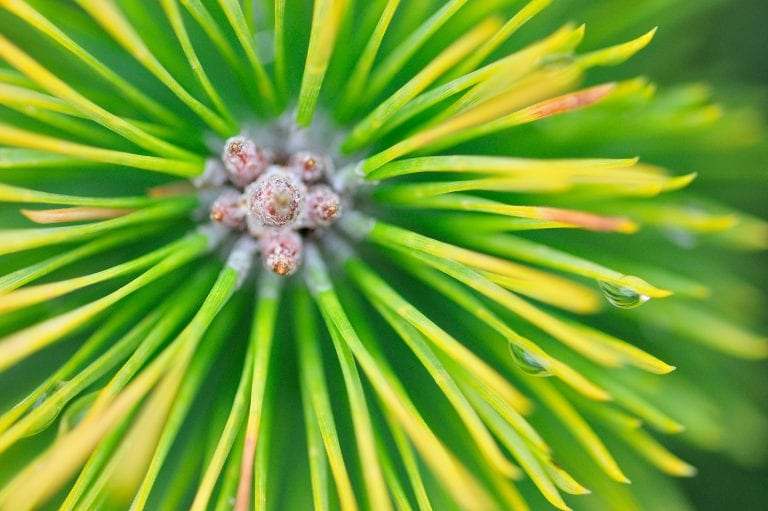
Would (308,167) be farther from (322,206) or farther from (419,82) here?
(419,82)

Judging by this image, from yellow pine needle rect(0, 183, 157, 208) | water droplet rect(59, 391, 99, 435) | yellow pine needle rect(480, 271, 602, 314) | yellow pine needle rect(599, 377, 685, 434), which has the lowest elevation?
yellow pine needle rect(599, 377, 685, 434)

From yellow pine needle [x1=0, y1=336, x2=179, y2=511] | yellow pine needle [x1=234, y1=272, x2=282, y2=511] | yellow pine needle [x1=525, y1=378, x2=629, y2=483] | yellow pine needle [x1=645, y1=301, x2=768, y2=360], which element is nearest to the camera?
yellow pine needle [x1=0, y1=336, x2=179, y2=511]

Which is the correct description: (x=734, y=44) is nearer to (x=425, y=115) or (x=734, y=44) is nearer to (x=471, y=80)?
(x=425, y=115)

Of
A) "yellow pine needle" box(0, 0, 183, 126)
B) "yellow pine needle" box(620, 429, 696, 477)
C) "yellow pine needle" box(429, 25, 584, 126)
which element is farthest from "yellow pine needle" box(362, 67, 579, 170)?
"yellow pine needle" box(620, 429, 696, 477)

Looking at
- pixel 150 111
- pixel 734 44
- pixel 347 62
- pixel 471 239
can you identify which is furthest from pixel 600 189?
pixel 734 44

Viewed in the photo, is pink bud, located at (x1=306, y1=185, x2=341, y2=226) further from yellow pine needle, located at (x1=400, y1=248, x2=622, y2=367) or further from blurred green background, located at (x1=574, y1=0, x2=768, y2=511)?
blurred green background, located at (x1=574, y1=0, x2=768, y2=511)

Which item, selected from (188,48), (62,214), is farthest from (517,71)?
(62,214)

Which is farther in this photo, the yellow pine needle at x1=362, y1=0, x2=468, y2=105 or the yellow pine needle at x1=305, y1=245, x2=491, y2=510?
the yellow pine needle at x1=362, y1=0, x2=468, y2=105

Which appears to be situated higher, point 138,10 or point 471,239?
point 138,10

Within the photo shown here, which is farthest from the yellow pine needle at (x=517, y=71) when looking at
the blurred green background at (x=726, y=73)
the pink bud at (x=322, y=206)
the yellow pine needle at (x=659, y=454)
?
the blurred green background at (x=726, y=73)
